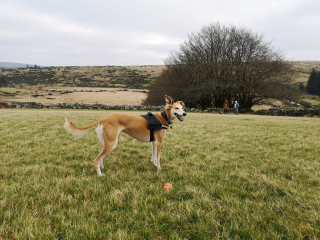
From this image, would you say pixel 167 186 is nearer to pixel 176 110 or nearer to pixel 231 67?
pixel 176 110

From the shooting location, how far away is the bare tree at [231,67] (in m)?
27.8

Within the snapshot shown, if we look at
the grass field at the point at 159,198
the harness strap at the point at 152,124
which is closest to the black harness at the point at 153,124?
the harness strap at the point at 152,124

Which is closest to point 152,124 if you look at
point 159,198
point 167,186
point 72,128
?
point 167,186

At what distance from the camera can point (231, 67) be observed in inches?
1133

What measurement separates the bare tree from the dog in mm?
25091

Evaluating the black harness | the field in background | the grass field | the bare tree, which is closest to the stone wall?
the bare tree

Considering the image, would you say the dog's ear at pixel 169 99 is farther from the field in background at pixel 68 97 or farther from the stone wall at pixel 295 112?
the field in background at pixel 68 97

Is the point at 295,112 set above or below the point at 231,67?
below

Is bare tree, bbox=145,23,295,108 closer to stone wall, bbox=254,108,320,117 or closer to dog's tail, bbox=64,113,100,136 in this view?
stone wall, bbox=254,108,320,117

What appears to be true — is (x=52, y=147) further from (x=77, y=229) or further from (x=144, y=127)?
(x=77, y=229)

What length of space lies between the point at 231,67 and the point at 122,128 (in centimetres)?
2915

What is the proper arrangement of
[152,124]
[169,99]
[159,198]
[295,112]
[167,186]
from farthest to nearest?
[295,112]
[169,99]
[152,124]
[167,186]
[159,198]

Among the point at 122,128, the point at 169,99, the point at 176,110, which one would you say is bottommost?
the point at 122,128

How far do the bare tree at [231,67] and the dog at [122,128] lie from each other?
25.1 m
